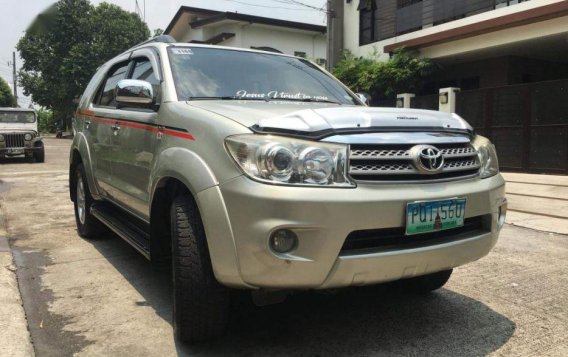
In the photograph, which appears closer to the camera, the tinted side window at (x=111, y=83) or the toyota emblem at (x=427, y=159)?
the toyota emblem at (x=427, y=159)

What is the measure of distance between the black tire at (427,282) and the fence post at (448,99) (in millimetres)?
9542

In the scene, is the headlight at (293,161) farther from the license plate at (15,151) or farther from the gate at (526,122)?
the license plate at (15,151)

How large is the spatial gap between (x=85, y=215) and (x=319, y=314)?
3.16 meters

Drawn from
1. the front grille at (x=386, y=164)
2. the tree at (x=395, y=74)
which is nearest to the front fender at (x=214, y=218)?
the front grille at (x=386, y=164)

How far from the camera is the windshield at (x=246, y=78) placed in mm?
3496

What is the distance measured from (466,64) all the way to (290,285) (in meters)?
14.4

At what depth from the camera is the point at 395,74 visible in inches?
580

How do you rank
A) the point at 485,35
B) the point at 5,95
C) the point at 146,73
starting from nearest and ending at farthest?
the point at 146,73
the point at 485,35
the point at 5,95

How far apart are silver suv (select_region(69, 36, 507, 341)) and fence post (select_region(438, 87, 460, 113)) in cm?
997

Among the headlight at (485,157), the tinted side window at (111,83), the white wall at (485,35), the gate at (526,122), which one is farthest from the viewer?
the white wall at (485,35)

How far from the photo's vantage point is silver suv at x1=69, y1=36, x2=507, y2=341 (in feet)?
7.79

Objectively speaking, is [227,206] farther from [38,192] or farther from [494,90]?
[494,90]

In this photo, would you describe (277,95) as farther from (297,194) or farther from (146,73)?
(297,194)

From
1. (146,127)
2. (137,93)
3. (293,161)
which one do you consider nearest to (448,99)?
(146,127)
